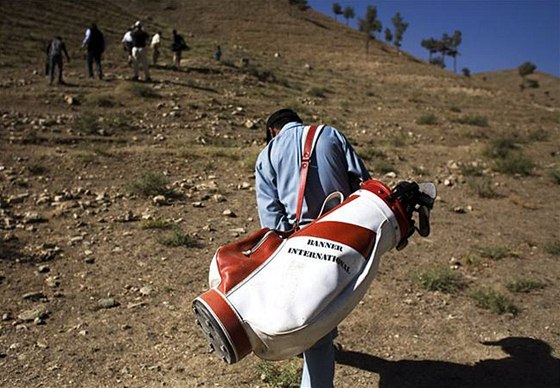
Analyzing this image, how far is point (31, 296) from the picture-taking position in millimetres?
4152

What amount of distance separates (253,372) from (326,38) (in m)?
46.3

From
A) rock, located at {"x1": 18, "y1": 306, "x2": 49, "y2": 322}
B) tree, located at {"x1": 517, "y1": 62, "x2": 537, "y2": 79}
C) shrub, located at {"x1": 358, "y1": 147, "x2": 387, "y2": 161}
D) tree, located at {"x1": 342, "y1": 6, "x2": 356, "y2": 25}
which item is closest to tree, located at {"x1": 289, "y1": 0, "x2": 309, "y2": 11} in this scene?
tree, located at {"x1": 342, "y1": 6, "x2": 356, "y2": 25}

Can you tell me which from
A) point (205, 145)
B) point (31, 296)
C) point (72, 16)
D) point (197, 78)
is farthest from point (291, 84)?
point (31, 296)

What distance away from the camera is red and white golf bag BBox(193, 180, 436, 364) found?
1.71m

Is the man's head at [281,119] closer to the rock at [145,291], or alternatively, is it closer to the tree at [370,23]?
the rock at [145,291]

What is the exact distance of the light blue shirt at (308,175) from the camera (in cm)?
236

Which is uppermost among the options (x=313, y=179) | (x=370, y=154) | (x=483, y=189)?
(x=313, y=179)

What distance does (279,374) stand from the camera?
3.16 metres

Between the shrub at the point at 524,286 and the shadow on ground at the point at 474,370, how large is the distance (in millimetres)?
889

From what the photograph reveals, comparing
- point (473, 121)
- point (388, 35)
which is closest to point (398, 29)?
point (388, 35)

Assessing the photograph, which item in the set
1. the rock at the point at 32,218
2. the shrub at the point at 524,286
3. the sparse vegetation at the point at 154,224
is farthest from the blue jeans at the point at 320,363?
the rock at the point at 32,218

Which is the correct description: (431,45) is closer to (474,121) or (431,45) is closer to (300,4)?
A: (300,4)

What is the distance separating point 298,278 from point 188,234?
3774 mm

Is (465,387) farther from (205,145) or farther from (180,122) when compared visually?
(180,122)
